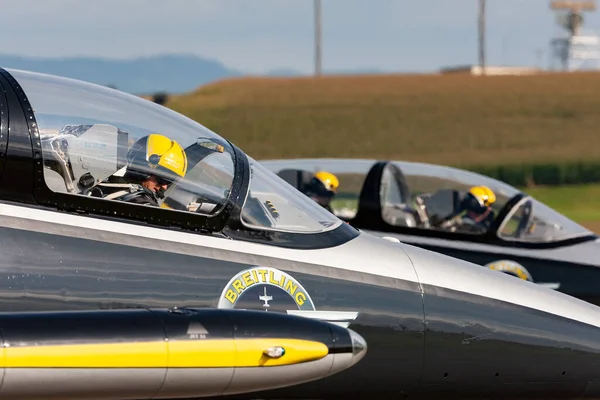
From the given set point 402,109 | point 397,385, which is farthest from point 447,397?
point 402,109

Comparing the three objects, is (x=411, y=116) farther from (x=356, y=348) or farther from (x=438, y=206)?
(x=356, y=348)

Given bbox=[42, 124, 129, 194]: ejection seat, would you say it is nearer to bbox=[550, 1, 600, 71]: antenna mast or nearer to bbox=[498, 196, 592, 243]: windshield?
bbox=[498, 196, 592, 243]: windshield

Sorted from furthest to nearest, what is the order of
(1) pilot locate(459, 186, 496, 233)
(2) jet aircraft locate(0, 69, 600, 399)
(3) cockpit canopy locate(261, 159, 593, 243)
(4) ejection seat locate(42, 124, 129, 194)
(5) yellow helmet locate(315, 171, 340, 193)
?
(5) yellow helmet locate(315, 171, 340, 193) → (1) pilot locate(459, 186, 496, 233) → (3) cockpit canopy locate(261, 159, 593, 243) → (4) ejection seat locate(42, 124, 129, 194) → (2) jet aircraft locate(0, 69, 600, 399)

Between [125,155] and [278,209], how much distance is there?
41.3 inches

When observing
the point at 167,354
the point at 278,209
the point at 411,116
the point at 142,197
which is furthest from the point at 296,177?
the point at 411,116

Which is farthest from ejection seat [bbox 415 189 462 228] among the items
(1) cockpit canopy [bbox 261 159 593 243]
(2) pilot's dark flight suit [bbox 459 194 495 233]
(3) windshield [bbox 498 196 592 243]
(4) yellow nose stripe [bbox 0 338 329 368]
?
(4) yellow nose stripe [bbox 0 338 329 368]

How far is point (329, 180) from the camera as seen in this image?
13.2 meters

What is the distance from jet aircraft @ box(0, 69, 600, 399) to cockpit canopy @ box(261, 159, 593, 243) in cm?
548

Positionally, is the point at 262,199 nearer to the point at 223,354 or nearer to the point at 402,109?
the point at 223,354

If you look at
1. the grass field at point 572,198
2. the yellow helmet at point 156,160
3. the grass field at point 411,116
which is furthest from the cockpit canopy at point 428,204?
the grass field at point 411,116

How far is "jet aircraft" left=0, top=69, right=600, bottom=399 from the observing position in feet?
17.7

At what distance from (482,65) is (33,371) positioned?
81657mm

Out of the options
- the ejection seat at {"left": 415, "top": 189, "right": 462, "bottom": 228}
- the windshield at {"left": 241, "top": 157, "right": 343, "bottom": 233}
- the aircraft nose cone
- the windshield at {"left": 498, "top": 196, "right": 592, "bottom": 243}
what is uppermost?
the windshield at {"left": 241, "top": 157, "right": 343, "bottom": 233}

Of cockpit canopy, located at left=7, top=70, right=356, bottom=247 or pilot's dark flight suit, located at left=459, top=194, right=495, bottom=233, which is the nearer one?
cockpit canopy, located at left=7, top=70, right=356, bottom=247
